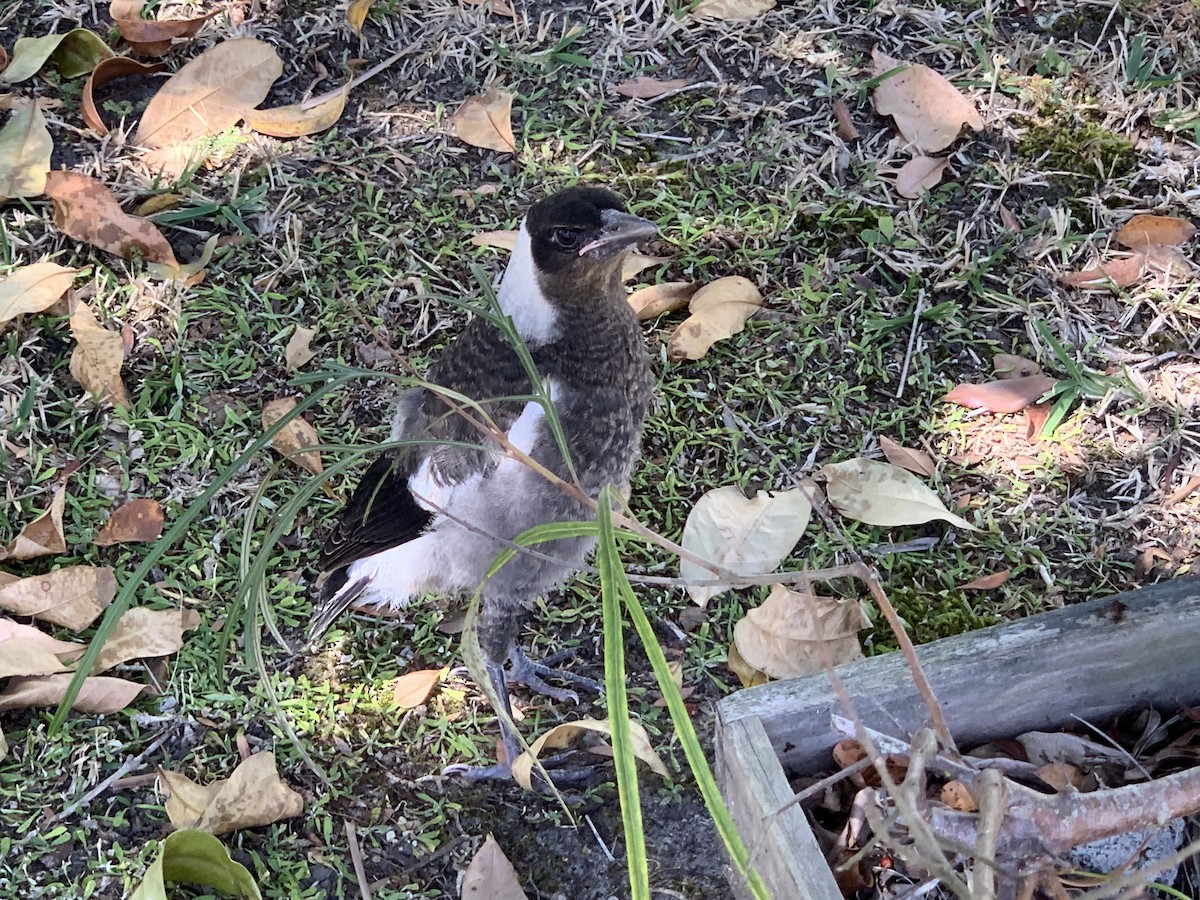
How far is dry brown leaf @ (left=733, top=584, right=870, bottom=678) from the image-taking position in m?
1.82

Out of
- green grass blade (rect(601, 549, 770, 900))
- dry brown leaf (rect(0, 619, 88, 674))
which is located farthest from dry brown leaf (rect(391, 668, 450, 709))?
green grass blade (rect(601, 549, 770, 900))

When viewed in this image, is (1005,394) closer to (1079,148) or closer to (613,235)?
(1079,148)

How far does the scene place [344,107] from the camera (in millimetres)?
2584

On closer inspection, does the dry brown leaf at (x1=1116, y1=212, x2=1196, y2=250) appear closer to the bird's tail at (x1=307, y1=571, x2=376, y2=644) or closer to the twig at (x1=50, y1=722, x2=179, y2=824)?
A: the bird's tail at (x1=307, y1=571, x2=376, y2=644)

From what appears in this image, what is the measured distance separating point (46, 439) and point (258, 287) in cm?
48

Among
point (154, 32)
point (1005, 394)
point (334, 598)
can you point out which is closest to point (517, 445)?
point (334, 598)

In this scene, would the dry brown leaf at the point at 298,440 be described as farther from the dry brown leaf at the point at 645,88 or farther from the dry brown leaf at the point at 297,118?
the dry brown leaf at the point at 645,88

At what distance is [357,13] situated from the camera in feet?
8.59

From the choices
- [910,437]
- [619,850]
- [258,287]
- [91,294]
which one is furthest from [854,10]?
[619,850]

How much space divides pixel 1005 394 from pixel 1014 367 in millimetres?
77

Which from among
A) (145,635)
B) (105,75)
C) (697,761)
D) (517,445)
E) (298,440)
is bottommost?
(145,635)

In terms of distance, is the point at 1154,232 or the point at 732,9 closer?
the point at 1154,232

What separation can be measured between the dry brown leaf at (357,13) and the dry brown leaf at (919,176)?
121 cm

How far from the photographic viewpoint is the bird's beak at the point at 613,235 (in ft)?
5.83
